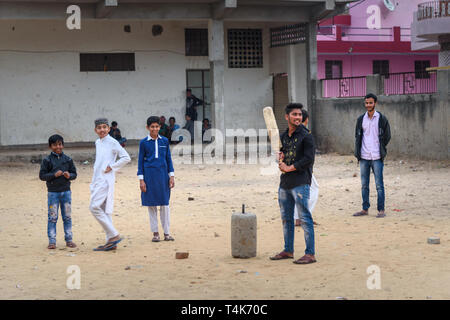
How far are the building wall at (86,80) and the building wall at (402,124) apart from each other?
355 centimetres

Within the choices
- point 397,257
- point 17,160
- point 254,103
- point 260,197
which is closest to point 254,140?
point 254,103

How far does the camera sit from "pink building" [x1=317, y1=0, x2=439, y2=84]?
98.6ft

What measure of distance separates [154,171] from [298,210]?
6.62ft

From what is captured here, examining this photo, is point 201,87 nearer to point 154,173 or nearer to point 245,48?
point 245,48

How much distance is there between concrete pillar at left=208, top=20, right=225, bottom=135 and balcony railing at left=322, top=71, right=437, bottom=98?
2.99 meters

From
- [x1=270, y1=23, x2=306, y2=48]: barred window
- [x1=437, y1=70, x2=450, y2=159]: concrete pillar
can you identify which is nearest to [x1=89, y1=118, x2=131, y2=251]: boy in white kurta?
[x1=437, y1=70, x2=450, y2=159]: concrete pillar

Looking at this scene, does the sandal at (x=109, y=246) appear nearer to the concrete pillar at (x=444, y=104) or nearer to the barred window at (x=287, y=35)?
the concrete pillar at (x=444, y=104)

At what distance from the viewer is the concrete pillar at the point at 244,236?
6938mm

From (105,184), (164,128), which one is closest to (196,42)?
(164,128)

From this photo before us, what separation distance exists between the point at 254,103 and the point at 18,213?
39.6 feet

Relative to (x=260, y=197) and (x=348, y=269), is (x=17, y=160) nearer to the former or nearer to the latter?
(x=260, y=197)

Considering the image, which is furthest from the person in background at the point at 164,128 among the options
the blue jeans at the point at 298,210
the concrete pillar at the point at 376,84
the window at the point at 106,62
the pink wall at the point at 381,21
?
the pink wall at the point at 381,21

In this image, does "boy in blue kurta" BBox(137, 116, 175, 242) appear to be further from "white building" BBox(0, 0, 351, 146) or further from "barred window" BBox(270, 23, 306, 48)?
"barred window" BBox(270, 23, 306, 48)
